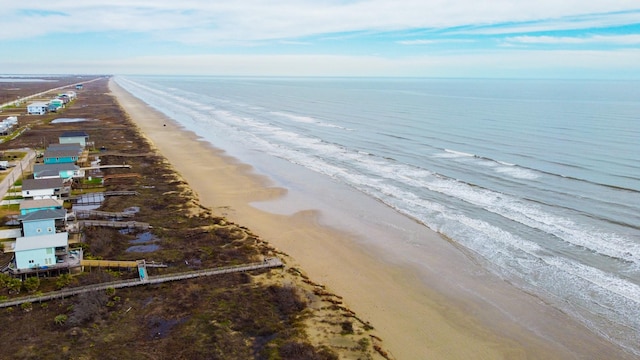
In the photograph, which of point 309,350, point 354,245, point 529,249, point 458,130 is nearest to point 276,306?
Answer: point 309,350

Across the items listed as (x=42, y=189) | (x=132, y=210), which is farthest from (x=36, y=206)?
(x=42, y=189)

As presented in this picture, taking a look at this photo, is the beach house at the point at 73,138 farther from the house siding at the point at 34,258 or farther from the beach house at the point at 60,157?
the house siding at the point at 34,258

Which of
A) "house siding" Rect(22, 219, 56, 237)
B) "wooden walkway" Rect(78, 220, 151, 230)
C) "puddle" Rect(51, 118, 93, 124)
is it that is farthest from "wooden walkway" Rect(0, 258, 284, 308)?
"puddle" Rect(51, 118, 93, 124)

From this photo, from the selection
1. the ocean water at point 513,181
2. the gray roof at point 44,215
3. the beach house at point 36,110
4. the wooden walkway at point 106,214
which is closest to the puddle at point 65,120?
the beach house at point 36,110

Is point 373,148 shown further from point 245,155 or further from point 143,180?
point 143,180

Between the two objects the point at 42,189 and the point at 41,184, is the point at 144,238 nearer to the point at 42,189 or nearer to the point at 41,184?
the point at 42,189
